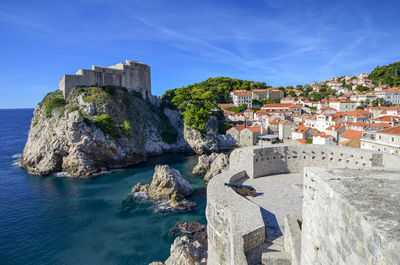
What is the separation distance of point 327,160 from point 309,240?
1157 cm

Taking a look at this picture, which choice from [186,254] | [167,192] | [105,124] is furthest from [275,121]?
[186,254]

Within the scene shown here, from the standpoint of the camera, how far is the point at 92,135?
97.3ft

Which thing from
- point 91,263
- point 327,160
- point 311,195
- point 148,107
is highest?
point 148,107

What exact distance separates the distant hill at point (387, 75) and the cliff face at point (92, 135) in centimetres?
6965

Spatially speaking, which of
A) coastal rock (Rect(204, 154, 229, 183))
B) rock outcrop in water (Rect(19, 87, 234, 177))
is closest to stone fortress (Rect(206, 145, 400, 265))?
coastal rock (Rect(204, 154, 229, 183))

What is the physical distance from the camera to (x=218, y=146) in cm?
4069

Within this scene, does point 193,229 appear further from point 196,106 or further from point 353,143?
point 196,106

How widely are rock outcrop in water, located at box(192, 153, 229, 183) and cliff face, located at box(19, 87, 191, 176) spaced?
10.5 m

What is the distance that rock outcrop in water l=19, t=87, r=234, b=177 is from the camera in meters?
28.7

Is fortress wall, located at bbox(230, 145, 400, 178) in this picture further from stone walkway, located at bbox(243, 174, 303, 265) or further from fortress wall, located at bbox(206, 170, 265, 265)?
fortress wall, located at bbox(206, 170, 265, 265)

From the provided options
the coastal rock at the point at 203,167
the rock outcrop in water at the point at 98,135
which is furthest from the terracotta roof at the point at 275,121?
the coastal rock at the point at 203,167

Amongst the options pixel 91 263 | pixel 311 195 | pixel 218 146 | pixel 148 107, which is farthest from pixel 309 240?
pixel 148 107

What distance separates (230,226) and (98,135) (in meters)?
26.0

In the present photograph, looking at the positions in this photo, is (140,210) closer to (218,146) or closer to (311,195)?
(311,195)
